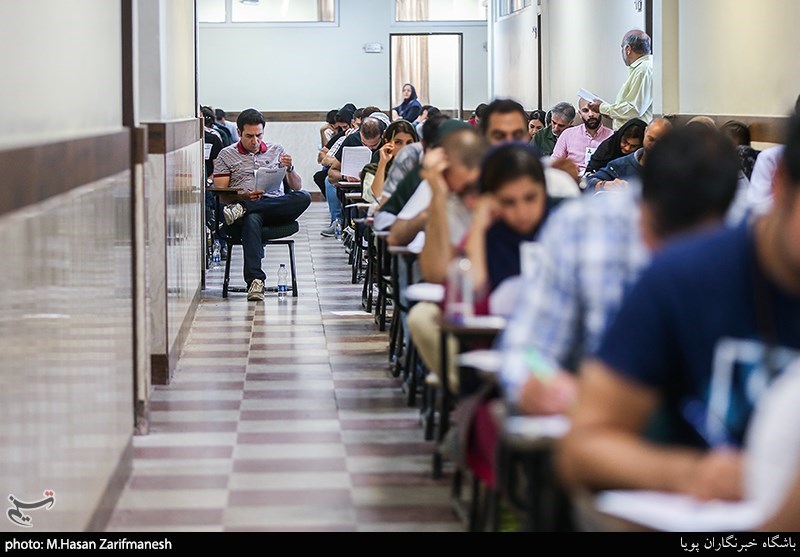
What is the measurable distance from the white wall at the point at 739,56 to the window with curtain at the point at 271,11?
12.5 metres

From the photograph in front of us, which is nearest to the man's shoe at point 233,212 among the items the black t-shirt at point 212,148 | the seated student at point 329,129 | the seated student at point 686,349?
the black t-shirt at point 212,148

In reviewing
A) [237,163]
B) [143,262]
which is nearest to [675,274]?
[143,262]

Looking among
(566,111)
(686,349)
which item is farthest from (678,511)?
(566,111)

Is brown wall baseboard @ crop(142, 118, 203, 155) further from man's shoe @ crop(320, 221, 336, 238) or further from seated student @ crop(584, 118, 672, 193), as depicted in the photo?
man's shoe @ crop(320, 221, 336, 238)

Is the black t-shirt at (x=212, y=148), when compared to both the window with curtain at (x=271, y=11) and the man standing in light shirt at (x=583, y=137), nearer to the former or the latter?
the man standing in light shirt at (x=583, y=137)

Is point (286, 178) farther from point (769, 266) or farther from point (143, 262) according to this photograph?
point (769, 266)

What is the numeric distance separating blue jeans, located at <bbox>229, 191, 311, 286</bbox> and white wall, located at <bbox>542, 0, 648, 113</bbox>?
3279 millimetres

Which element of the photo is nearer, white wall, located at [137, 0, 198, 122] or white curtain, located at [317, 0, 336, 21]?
white wall, located at [137, 0, 198, 122]

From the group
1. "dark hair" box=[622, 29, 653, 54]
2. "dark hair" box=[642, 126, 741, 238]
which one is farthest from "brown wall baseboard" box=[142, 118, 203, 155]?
"dark hair" box=[642, 126, 741, 238]

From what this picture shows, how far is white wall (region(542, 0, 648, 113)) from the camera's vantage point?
41.0ft

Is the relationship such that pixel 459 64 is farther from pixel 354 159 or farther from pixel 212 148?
pixel 354 159

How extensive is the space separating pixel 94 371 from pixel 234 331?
4.53 m

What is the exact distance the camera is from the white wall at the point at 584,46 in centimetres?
1251

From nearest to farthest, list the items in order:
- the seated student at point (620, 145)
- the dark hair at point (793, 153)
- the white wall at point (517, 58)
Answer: the dark hair at point (793, 153) < the seated student at point (620, 145) < the white wall at point (517, 58)
